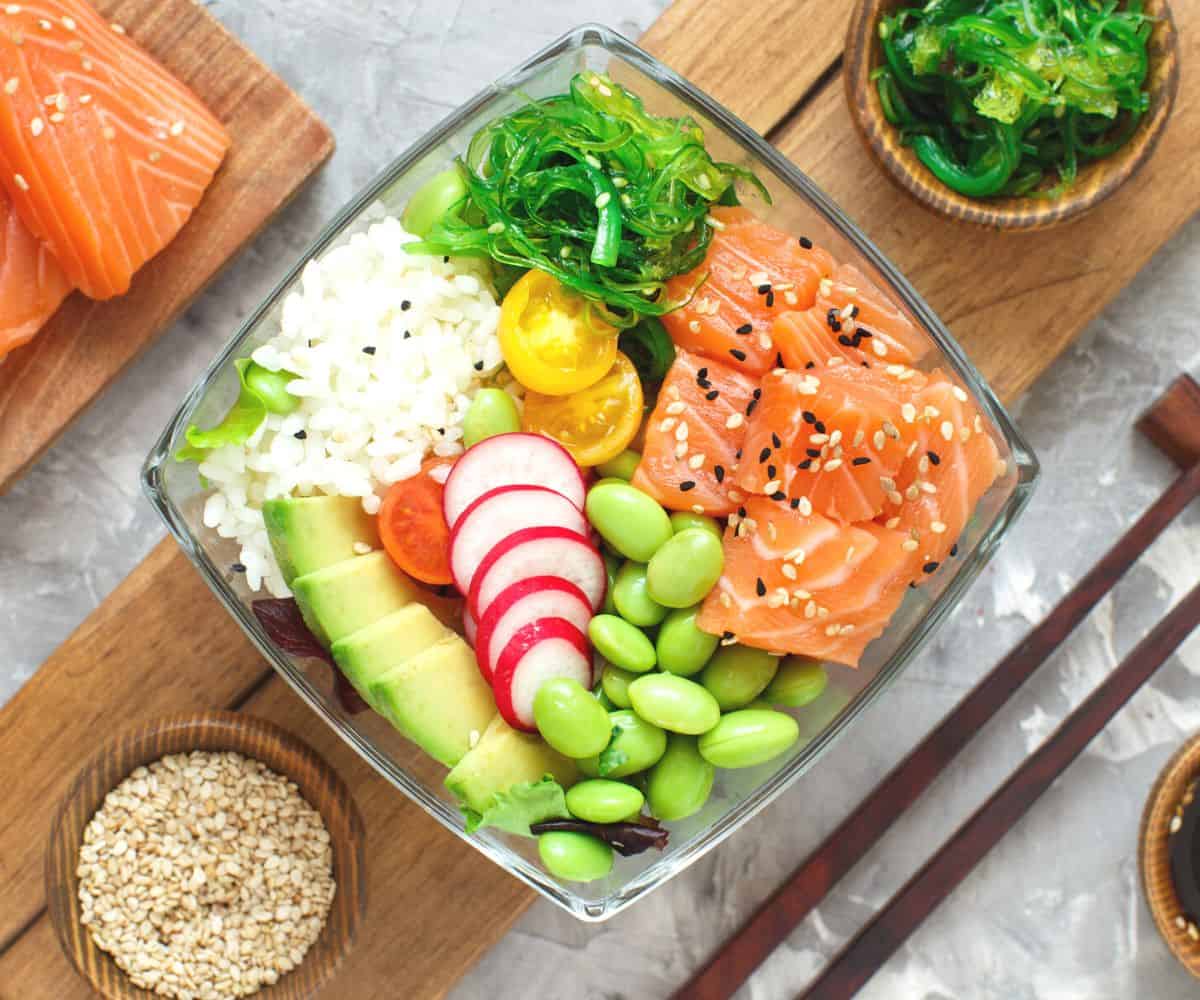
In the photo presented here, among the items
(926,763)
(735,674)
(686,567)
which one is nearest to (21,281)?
(686,567)

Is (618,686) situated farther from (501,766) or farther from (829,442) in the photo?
(829,442)

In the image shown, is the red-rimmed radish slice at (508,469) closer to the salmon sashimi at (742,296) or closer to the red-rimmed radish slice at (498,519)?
the red-rimmed radish slice at (498,519)

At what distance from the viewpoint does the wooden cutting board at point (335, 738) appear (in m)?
2.17

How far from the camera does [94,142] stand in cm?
211

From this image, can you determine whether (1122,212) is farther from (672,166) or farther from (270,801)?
(270,801)

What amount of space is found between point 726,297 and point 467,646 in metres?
0.67

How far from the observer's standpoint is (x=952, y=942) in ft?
7.95

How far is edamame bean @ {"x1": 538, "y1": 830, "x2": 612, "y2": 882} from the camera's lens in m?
1.75

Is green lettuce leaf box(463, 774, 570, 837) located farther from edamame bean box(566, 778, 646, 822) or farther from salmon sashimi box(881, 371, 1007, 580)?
salmon sashimi box(881, 371, 1007, 580)

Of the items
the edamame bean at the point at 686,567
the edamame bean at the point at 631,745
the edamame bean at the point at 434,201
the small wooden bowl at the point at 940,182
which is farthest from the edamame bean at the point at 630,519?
the small wooden bowl at the point at 940,182

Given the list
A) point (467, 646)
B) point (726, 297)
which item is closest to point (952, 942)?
point (467, 646)

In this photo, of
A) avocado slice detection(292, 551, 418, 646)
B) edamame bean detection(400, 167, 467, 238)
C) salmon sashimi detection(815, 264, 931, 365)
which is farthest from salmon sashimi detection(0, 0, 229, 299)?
salmon sashimi detection(815, 264, 931, 365)

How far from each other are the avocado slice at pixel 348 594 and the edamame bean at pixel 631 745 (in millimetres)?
379

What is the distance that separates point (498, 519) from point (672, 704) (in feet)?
1.21
